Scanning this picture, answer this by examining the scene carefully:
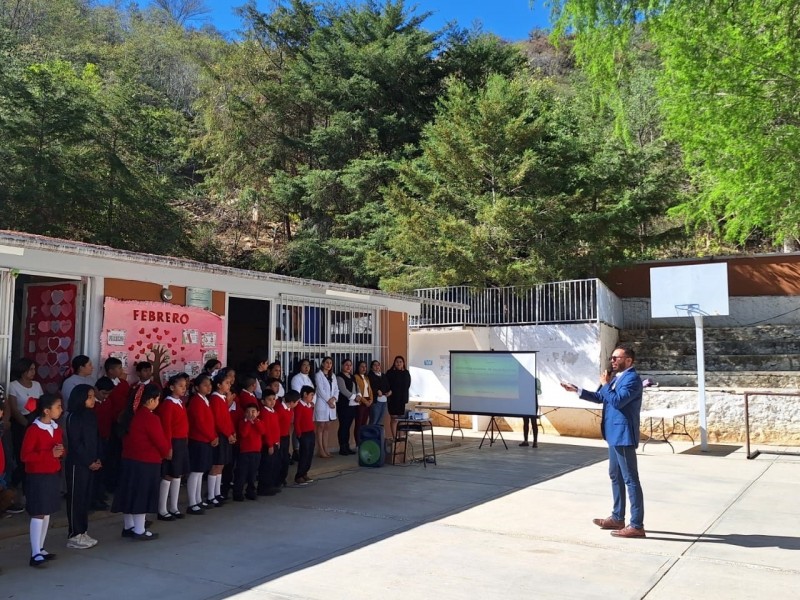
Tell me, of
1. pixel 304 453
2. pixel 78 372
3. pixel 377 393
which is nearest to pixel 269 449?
pixel 304 453

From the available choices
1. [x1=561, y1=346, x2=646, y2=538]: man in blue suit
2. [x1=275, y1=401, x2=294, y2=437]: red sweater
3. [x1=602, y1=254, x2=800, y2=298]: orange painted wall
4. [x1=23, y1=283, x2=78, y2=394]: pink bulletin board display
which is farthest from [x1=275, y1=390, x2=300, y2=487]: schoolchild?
[x1=602, y1=254, x2=800, y2=298]: orange painted wall

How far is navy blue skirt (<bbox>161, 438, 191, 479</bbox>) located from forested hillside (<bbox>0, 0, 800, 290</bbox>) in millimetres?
9635

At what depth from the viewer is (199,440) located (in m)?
7.37

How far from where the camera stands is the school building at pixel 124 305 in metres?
7.20

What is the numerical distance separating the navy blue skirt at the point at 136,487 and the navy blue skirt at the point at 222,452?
4.11ft

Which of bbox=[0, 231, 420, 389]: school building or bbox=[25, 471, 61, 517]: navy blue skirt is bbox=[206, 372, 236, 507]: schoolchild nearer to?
bbox=[0, 231, 420, 389]: school building

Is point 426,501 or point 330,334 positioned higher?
point 330,334

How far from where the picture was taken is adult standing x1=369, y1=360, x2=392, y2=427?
1198 centimetres

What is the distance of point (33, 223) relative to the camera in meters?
18.0

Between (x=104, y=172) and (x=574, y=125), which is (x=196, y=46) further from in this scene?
(x=574, y=125)

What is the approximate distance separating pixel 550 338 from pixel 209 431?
424 inches

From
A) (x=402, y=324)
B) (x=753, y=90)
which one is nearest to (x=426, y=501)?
(x=402, y=324)

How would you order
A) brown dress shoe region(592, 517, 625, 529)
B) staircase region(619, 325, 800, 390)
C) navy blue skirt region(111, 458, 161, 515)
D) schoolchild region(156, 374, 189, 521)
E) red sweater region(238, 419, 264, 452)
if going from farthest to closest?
staircase region(619, 325, 800, 390), red sweater region(238, 419, 264, 452), schoolchild region(156, 374, 189, 521), brown dress shoe region(592, 517, 625, 529), navy blue skirt region(111, 458, 161, 515)

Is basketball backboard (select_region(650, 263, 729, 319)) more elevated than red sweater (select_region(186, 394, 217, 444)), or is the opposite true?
basketball backboard (select_region(650, 263, 729, 319))
